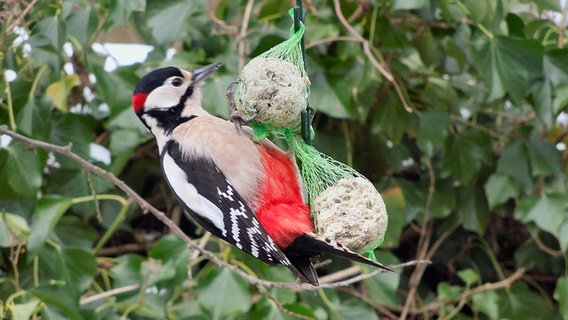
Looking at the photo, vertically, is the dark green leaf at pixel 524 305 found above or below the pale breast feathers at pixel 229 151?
below

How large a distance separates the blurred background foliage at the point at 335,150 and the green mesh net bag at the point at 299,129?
61cm

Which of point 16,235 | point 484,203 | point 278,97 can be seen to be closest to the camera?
point 278,97

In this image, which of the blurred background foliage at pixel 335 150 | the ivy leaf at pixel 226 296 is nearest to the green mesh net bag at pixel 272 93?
the blurred background foliage at pixel 335 150

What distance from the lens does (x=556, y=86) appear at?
2686 mm

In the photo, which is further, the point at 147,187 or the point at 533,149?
the point at 147,187

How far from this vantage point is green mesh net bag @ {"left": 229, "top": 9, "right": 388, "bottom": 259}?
1.93 metres

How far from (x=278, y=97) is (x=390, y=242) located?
40.5 inches

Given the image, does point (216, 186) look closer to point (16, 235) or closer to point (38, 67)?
point (16, 235)

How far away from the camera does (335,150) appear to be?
300 centimetres

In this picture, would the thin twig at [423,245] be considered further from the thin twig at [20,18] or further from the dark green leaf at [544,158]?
the thin twig at [20,18]

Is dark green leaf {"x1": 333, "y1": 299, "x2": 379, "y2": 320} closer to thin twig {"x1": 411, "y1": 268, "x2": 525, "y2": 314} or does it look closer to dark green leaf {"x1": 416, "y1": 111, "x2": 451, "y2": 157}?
thin twig {"x1": 411, "y1": 268, "x2": 525, "y2": 314}

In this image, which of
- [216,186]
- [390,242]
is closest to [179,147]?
[216,186]

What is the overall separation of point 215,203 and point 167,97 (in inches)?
12.7

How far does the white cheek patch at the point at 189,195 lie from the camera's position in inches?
82.6
